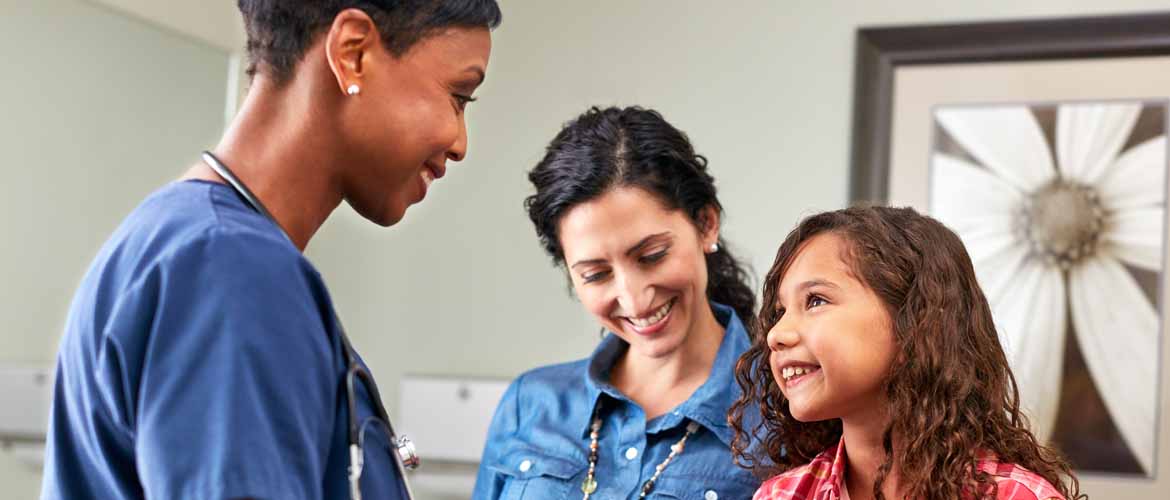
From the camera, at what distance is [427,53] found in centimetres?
93

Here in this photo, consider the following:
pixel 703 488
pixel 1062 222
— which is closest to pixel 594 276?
pixel 703 488

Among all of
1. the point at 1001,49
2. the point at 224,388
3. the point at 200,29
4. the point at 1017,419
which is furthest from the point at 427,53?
the point at 1001,49

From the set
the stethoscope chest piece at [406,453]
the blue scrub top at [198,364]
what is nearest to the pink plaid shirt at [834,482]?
the stethoscope chest piece at [406,453]

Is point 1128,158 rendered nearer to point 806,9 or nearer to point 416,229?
point 806,9

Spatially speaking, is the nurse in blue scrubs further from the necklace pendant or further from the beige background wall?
the beige background wall

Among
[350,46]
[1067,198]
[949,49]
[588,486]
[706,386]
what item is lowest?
[588,486]

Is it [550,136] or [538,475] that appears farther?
[550,136]

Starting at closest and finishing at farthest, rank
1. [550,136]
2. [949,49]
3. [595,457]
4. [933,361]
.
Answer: [933,361], [595,457], [949,49], [550,136]

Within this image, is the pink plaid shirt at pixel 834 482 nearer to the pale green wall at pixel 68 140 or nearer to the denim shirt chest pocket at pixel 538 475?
the denim shirt chest pocket at pixel 538 475

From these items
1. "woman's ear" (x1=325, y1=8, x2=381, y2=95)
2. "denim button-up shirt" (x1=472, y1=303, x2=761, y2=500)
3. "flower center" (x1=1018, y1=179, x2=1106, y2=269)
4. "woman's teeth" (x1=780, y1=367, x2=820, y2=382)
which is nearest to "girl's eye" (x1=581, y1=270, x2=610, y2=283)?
"denim button-up shirt" (x1=472, y1=303, x2=761, y2=500)

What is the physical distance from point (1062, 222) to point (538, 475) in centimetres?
138

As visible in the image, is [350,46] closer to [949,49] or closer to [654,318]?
[654,318]

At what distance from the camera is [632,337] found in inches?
67.7

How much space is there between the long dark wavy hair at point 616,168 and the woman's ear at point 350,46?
83cm
